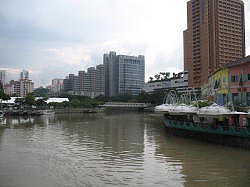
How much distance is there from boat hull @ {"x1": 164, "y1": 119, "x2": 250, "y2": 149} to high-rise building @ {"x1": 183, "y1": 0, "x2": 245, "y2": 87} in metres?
67.1

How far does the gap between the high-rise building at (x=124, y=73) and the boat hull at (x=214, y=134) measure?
433 ft

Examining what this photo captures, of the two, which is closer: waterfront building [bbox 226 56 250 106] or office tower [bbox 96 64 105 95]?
waterfront building [bbox 226 56 250 106]

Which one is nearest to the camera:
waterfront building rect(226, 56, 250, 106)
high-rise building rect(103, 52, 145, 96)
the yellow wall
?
waterfront building rect(226, 56, 250, 106)

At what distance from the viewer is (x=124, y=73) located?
167000mm

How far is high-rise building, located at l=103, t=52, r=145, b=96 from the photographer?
167m

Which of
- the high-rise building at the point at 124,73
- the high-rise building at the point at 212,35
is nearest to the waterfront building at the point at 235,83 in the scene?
the high-rise building at the point at 212,35

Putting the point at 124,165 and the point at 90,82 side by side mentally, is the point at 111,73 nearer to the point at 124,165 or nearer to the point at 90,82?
the point at 90,82

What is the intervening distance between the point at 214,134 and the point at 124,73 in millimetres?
142137

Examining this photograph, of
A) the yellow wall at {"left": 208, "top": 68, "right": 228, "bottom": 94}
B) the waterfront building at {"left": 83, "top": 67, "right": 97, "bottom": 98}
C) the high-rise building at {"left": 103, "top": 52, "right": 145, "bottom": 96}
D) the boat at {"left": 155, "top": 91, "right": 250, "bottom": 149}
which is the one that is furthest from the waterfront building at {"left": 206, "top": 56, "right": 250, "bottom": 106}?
the waterfront building at {"left": 83, "top": 67, "right": 97, "bottom": 98}

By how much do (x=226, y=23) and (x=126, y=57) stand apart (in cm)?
7500

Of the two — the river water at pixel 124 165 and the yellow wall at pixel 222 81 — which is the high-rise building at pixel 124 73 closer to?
the yellow wall at pixel 222 81

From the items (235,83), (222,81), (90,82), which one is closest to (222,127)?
(235,83)

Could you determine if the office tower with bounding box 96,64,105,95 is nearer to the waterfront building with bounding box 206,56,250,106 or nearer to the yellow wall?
the yellow wall

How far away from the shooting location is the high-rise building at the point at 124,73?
16675 cm
